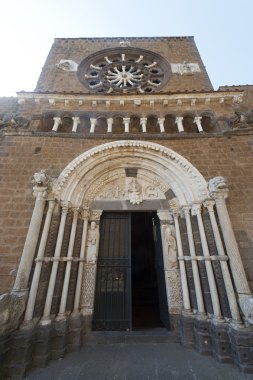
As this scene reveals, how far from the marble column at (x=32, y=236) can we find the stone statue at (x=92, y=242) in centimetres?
127

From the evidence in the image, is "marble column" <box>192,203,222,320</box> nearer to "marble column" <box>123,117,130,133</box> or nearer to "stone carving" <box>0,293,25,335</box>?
"marble column" <box>123,117,130,133</box>

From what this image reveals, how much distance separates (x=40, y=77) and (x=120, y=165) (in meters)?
6.15

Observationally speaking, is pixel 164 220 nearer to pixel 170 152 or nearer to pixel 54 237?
pixel 170 152

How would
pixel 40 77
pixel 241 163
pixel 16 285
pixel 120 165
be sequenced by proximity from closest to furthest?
pixel 16 285, pixel 241 163, pixel 120 165, pixel 40 77

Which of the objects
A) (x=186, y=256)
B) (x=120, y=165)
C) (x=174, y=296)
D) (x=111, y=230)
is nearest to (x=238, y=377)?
(x=174, y=296)

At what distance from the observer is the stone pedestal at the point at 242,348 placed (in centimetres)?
308

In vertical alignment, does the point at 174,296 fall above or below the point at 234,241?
below

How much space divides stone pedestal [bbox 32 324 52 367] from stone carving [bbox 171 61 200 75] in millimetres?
10105

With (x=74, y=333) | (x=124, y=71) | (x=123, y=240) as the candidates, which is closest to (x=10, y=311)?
(x=74, y=333)

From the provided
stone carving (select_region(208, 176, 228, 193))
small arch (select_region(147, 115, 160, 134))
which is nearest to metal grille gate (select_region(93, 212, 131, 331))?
stone carving (select_region(208, 176, 228, 193))

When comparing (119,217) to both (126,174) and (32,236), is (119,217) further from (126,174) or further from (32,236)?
(32,236)

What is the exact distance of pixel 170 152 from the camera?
5188 mm

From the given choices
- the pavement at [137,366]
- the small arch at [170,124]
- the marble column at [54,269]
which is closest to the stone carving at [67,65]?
the small arch at [170,124]

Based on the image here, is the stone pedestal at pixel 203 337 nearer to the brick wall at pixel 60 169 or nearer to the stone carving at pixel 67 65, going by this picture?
the brick wall at pixel 60 169
